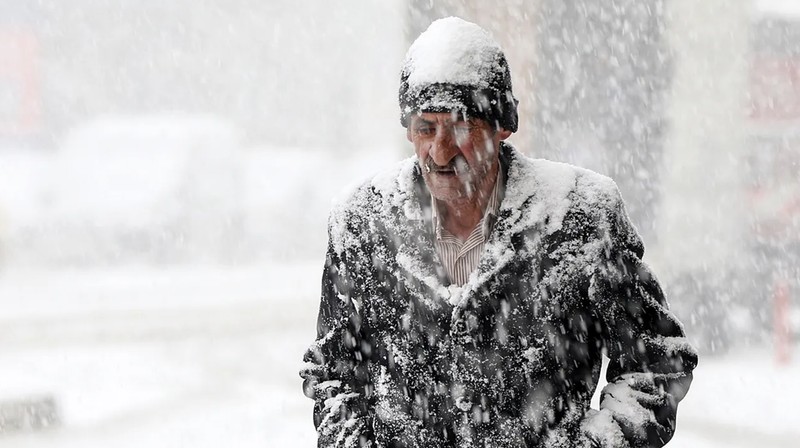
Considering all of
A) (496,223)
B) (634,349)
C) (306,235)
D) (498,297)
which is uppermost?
(306,235)

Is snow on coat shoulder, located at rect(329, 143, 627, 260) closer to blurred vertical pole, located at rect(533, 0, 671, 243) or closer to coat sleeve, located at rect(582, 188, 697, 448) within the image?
coat sleeve, located at rect(582, 188, 697, 448)

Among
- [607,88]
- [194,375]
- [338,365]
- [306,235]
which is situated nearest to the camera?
[338,365]

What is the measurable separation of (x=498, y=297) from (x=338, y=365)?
39cm

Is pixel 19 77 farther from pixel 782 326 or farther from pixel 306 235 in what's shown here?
pixel 782 326

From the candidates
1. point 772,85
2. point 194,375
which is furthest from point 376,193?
point 772,85

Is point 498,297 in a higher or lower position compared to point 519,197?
lower

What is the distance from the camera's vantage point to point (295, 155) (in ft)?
82.1

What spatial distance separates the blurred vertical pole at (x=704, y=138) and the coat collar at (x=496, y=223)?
7.25 m

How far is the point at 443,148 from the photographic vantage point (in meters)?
1.71

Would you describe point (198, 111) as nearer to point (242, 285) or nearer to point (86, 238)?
point (86, 238)

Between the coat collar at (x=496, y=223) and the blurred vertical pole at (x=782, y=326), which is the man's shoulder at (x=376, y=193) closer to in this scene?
the coat collar at (x=496, y=223)

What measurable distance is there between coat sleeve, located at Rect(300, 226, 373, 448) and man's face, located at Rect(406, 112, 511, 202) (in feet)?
1.11

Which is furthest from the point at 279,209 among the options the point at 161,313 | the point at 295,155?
the point at 161,313

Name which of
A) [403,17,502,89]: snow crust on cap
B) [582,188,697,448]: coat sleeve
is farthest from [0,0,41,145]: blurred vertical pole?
[582,188,697,448]: coat sleeve
